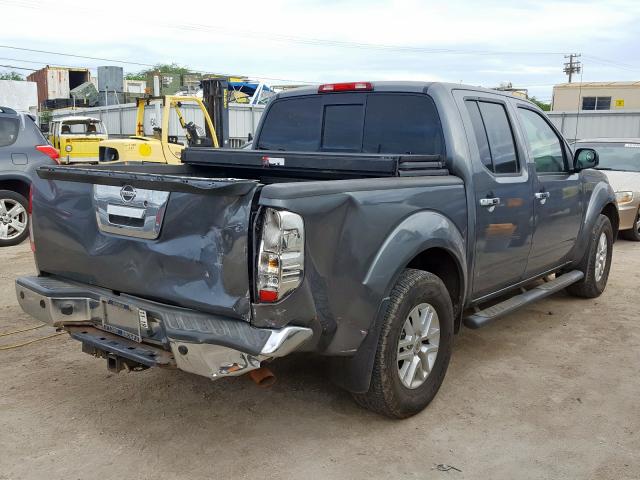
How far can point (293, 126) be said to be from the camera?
5062mm

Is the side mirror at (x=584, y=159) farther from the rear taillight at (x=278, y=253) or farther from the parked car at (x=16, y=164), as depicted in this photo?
the parked car at (x=16, y=164)

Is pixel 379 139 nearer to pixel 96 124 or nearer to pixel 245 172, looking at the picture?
pixel 245 172

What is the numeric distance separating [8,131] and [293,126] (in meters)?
5.59

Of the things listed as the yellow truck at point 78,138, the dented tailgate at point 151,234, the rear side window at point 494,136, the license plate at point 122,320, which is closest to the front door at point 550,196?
the rear side window at point 494,136

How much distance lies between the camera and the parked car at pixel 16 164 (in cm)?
879

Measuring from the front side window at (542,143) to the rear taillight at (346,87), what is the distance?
4.23 ft

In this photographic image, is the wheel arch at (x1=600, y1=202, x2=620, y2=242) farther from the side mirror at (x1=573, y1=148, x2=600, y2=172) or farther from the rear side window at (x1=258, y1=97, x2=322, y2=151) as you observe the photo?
the rear side window at (x1=258, y1=97, x2=322, y2=151)

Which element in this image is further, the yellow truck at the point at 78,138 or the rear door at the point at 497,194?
the yellow truck at the point at 78,138

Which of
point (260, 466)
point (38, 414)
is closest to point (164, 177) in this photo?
point (260, 466)

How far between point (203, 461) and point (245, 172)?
220 centimetres

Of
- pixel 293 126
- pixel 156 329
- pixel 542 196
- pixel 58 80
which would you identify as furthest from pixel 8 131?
pixel 58 80

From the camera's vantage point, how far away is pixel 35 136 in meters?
9.05

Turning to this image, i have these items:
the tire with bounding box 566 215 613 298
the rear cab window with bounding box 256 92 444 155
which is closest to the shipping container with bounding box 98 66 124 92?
the rear cab window with bounding box 256 92 444 155

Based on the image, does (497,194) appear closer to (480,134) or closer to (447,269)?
(480,134)
